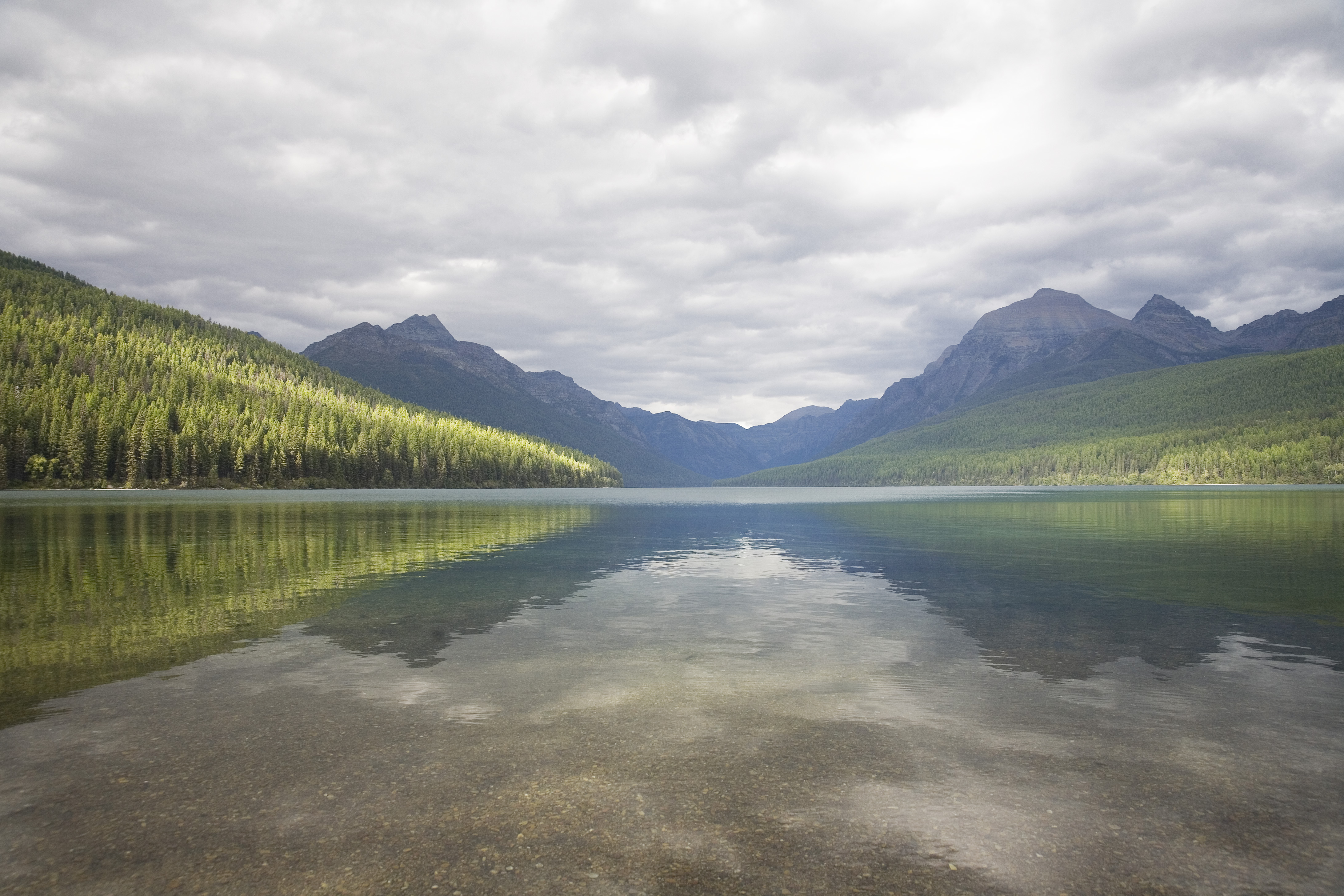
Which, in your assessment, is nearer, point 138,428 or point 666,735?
point 666,735

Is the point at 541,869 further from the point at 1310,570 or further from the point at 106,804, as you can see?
the point at 1310,570

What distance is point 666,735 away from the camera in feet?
36.2

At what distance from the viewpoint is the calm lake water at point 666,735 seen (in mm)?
Result: 7141

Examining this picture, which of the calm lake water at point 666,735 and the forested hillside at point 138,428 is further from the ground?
the forested hillside at point 138,428

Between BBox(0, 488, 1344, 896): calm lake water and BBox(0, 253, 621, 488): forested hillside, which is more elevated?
BBox(0, 253, 621, 488): forested hillside

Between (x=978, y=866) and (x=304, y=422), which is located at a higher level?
(x=304, y=422)

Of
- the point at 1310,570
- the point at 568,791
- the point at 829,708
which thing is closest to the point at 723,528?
the point at 1310,570

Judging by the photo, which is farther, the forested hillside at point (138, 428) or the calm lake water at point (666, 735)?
the forested hillside at point (138, 428)

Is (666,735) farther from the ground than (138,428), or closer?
closer

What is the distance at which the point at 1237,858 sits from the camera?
23.7ft

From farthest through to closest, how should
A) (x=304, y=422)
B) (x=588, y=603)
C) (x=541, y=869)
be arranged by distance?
(x=304, y=422) → (x=588, y=603) → (x=541, y=869)

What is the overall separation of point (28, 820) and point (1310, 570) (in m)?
42.4

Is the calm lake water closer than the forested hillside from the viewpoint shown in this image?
Yes

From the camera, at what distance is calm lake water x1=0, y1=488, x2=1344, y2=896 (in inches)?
281
